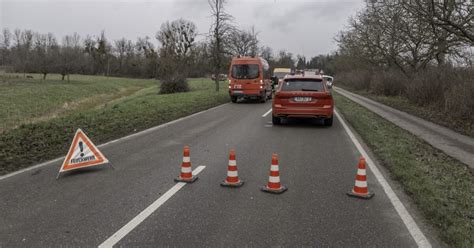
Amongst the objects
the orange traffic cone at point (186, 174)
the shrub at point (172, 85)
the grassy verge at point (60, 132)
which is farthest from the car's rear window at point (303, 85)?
the shrub at point (172, 85)

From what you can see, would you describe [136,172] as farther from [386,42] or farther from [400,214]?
[386,42]

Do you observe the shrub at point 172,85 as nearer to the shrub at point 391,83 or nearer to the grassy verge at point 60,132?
the grassy verge at point 60,132

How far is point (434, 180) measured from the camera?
578cm

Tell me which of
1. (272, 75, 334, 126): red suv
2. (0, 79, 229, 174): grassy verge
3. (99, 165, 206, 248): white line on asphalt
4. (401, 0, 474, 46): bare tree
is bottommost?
(0, 79, 229, 174): grassy verge

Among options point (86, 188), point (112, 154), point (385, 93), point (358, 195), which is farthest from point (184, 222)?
point (385, 93)

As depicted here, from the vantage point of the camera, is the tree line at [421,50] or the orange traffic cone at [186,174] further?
the tree line at [421,50]

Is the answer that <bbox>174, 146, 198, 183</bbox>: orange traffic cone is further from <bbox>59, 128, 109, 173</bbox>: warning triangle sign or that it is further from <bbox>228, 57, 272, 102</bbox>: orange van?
<bbox>228, 57, 272, 102</bbox>: orange van

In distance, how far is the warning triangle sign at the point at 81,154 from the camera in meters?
6.25

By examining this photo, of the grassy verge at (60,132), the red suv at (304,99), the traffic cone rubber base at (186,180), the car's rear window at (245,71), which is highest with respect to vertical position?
the car's rear window at (245,71)

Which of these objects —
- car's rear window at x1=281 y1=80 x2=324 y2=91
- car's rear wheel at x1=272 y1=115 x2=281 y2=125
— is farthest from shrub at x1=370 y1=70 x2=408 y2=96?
car's rear wheel at x1=272 y1=115 x2=281 y2=125

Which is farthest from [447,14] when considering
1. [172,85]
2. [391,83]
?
[172,85]

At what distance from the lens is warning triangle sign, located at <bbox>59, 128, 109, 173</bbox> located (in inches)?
246

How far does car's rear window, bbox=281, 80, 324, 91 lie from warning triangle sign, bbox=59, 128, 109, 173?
23.5ft

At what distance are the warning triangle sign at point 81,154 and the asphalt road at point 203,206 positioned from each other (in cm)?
17
